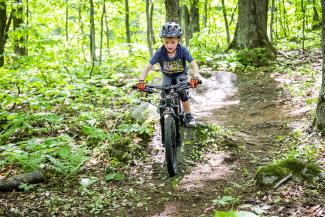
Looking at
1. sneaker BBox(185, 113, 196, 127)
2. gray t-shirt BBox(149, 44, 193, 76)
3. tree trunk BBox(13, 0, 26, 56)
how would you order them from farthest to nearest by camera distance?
1. tree trunk BBox(13, 0, 26, 56)
2. sneaker BBox(185, 113, 196, 127)
3. gray t-shirt BBox(149, 44, 193, 76)

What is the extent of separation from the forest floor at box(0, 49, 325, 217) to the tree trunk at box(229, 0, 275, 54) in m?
6.89

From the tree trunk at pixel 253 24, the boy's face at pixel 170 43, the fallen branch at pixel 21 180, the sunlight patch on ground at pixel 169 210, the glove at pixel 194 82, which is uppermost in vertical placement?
the tree trunk at pixel 253 24

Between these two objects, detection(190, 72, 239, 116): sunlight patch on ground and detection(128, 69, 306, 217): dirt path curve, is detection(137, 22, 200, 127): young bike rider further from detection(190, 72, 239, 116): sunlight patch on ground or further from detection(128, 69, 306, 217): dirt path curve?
detection(190, 72, 239, 116): sunlight patch on ground

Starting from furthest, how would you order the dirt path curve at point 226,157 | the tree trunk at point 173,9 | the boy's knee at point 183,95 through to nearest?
the tree trunk at point 173,9
the boy's knee at point 183,95
the dirt path curve at point 226,157

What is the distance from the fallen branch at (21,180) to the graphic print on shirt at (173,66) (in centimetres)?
290

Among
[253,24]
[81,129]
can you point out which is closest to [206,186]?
[81,129]

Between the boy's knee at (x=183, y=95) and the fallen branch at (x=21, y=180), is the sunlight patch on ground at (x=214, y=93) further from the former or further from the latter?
the fallen branch at (x=21, y=180)

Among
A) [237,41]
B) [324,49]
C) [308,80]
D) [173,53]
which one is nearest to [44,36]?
[173,53]

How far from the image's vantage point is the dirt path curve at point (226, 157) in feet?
15.2

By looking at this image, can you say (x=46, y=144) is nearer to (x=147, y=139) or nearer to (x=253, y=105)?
(x=147, y=139)

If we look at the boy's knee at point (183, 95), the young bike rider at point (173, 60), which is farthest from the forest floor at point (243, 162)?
the young bike rider at point (173, 60)

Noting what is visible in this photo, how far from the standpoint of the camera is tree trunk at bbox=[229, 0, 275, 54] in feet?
48.4

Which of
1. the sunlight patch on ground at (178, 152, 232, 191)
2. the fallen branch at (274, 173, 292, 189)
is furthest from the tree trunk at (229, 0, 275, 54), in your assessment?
the fallen branch at (274, 173, 292, 189)

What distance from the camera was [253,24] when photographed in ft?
48.4
